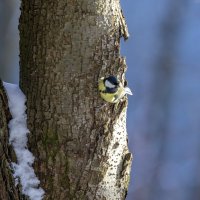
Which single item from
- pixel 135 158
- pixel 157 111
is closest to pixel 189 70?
pixel 157 111

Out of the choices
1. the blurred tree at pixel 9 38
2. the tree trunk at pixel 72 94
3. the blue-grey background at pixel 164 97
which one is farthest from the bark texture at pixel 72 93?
the blurred tree at pixel 9 38

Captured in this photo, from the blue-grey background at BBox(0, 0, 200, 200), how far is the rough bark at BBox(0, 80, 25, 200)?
86.1 inches

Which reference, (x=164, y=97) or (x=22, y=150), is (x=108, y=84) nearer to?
(x=22, y=150)

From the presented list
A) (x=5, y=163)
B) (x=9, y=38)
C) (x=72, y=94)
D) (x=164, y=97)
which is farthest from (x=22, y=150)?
(x=9, y=38)

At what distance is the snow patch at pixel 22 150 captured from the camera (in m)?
1.31

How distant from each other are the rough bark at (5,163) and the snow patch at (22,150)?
0.01 m

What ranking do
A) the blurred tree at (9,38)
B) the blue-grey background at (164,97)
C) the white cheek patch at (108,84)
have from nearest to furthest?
the white cheek patch at (108,84)
the blue-grey background at (164,97)
the blurred tree at (9,38)

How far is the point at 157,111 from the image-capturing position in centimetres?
349

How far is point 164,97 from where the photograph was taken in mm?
3506

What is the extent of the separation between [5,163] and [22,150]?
0.06 metres

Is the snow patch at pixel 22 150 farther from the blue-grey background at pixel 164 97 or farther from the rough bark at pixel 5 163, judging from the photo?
the blue-grey background at pixel 164 97

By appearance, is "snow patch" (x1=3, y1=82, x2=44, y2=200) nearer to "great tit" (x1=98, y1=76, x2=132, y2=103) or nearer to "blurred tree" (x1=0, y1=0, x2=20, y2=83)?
"great tit" (x1=98, y1=76, x2=132, y2=103)

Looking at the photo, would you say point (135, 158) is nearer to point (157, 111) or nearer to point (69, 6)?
point (157, 111)

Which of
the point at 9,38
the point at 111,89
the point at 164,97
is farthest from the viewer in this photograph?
the point at 9,38
